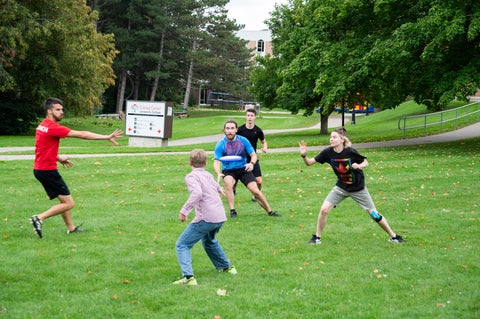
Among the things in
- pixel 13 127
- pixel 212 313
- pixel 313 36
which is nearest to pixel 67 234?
pixel 212 313

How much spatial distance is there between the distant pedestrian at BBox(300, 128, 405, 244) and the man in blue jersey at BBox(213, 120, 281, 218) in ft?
5.66

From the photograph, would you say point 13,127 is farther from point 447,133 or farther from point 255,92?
point 447,133

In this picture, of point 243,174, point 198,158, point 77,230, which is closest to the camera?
point 198,158

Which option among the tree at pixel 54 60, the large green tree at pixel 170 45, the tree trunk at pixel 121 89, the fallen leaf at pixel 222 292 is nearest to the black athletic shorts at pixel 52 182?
the fallen leaf at pixel 222 292

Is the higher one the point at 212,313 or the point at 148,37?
the point at 148,37

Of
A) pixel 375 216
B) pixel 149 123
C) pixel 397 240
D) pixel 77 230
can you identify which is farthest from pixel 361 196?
pixel 149 123

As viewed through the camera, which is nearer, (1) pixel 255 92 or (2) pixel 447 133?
(2) pixel 447 133

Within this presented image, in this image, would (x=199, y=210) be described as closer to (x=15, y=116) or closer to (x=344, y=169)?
(x=344, y=169)

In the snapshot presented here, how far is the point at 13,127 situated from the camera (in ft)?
127

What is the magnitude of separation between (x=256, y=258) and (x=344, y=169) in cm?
185

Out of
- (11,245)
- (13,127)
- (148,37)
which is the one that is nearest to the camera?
(11,245)

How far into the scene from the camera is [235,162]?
11.2 meters

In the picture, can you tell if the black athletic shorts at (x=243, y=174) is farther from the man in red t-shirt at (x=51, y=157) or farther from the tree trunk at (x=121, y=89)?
the tree trunk at (x=121, y=89)

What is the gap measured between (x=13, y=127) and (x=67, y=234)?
3126 cm
